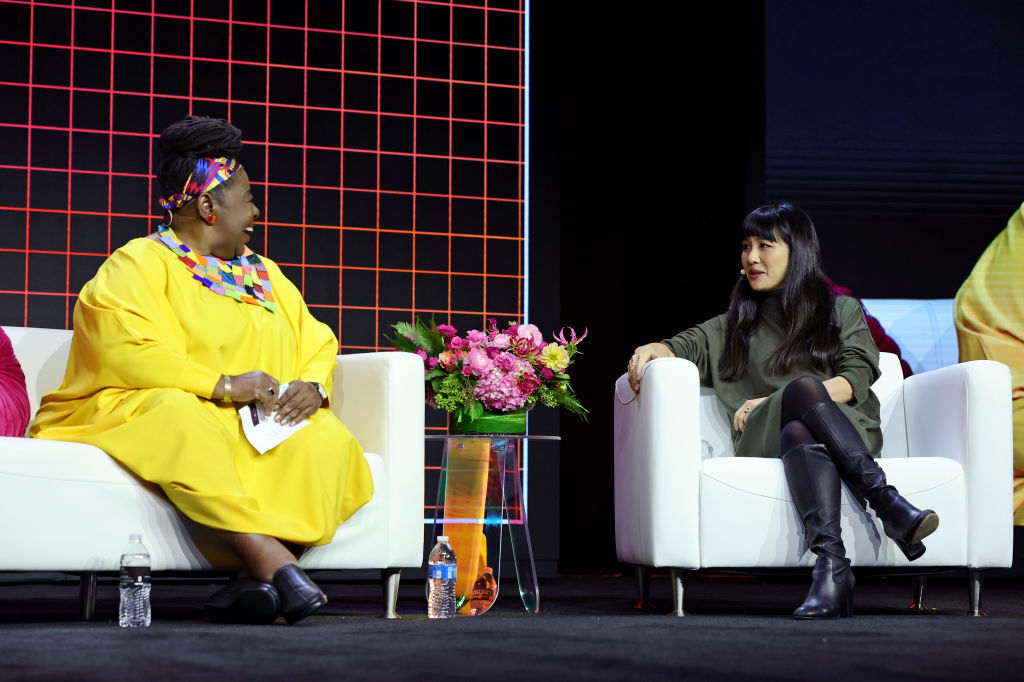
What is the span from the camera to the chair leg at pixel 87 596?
2766mm

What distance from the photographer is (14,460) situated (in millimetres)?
2598

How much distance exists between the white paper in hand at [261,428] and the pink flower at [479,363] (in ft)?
1.87

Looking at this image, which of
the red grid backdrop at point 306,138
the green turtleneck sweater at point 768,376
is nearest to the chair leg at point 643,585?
the green turtleneck sweater at point 768,376

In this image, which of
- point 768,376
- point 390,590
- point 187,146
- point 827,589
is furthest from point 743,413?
point 187,146

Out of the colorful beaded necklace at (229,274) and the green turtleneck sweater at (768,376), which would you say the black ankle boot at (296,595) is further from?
the green turtleneck sweater at (768,376)

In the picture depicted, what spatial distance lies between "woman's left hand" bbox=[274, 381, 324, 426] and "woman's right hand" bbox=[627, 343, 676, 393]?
0.84 m

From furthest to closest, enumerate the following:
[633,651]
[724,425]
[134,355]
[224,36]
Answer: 1. [224,36]
2. [724,425]
3. [134,355]
4. [633,651]

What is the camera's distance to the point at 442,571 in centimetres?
309

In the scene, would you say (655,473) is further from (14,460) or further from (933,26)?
(933,26)

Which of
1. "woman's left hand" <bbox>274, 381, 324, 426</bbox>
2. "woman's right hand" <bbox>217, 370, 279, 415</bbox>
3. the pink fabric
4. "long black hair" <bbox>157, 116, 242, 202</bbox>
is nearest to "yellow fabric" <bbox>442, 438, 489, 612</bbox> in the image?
"woman's left hand" <bbox>274, 381, 324, 426</bbox>

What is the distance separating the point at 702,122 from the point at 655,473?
7.75 feet

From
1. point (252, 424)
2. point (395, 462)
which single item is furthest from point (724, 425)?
point (252, 424)

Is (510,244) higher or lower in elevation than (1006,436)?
higher

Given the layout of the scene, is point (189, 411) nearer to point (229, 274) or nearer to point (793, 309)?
point (229, 274)
